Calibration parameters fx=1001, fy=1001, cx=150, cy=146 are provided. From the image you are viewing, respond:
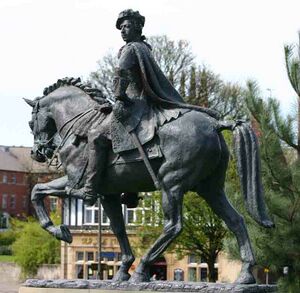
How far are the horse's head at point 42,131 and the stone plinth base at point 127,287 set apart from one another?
1.83 m

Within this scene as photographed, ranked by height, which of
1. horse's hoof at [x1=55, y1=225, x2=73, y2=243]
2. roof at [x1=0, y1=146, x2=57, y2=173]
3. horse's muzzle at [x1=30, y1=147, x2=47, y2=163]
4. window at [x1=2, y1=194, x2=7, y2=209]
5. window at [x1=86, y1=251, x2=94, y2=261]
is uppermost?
roof at [x1=0, y1=146, x2=57, y2=173]

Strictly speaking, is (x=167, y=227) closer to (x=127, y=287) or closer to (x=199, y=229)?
(x=127, y=287)

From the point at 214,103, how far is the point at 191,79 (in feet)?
6.11

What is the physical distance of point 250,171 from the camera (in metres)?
12.3

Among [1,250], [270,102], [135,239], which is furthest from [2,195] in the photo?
[270,102]

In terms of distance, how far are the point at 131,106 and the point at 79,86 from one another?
138 cm

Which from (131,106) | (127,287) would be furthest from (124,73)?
(127,287)

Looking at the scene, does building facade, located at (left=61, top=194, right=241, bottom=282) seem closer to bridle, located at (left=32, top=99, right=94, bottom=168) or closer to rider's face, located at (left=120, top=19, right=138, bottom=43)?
bridle, located at (left=32, top=99, right=94, bottom=168)

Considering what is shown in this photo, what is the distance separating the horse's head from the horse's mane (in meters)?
0.22

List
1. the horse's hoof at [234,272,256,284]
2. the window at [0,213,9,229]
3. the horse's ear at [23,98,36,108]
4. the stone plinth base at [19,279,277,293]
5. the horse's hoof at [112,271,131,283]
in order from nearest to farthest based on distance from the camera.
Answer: the stone plinth base at [19,279,277,293] < the horse's hoof at [234,272,256,284] < the horse's hoof at [112,271,131,283] < the horse's ear at [23,98,36,108] < the window at [0,213,9,229]

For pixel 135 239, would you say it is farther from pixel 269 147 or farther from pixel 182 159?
pixel 182 159

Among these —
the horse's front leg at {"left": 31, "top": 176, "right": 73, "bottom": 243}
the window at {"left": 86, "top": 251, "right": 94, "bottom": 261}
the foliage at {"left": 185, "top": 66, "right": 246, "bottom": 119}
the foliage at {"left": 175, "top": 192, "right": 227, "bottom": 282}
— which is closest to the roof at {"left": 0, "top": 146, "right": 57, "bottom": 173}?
the window at {"left": 86, "top": 251, "right": 94, "bottom": 261}

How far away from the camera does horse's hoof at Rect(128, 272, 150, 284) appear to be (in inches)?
483

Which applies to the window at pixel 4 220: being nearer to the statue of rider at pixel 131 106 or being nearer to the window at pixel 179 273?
the window at pixel 179 273
